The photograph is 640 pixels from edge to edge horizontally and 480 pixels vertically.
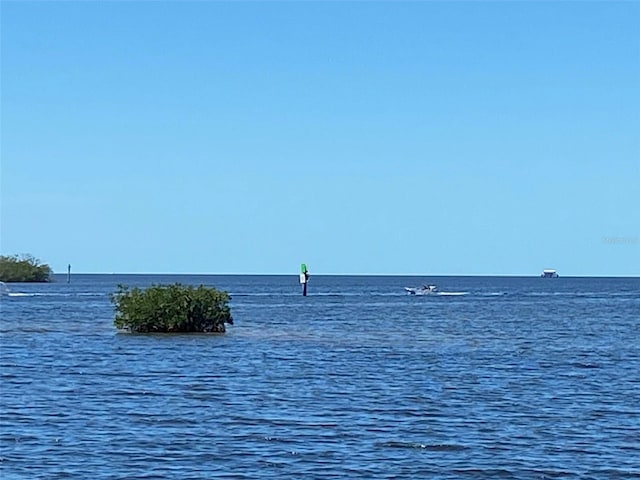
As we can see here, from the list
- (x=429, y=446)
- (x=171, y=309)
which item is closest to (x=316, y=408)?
(x=429, y=446)

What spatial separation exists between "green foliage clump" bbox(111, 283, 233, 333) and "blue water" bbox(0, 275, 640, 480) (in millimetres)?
2103

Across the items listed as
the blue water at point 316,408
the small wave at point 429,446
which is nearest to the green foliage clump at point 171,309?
the blue water at point 316,408

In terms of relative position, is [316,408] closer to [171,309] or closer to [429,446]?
[429,446]

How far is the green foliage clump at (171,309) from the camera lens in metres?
57.2

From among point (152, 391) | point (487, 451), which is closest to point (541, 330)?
point (152, 391)

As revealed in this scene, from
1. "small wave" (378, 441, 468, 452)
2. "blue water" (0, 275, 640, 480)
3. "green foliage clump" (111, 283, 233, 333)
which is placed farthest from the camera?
"green foliage clump" (111, 283, 233, 333)

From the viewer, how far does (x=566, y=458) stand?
2328cm

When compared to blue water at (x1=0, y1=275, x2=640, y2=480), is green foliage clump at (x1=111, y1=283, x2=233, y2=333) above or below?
above

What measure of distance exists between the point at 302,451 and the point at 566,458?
5207mm

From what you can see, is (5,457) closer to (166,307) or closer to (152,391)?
(152,391)

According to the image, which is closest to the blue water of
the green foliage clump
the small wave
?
the small wave

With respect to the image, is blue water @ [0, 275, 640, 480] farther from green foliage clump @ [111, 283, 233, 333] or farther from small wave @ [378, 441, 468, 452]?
green foliage clump @ [111, 283, 233, 333]

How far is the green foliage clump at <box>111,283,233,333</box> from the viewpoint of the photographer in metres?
57.2

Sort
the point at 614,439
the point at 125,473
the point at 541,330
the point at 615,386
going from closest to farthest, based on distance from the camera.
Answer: the point at 125,473
the point at 614,439
the point at 615,386
the point at 541,330
